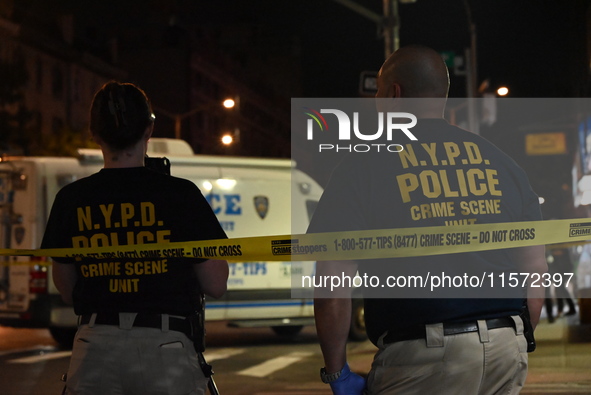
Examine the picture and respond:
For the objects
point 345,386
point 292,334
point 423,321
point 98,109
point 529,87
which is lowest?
Result: point 292,334

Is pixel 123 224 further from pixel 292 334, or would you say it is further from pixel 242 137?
pixel 242 137

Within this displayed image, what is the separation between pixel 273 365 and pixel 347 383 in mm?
8067

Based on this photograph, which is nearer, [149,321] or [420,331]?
[420,331]

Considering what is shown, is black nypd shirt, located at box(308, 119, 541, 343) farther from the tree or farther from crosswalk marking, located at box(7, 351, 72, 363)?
the tree

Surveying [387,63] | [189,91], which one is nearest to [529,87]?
[189,91]

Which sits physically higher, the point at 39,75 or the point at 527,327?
the point at 39,75

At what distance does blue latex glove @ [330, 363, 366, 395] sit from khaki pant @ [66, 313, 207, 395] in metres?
0.48

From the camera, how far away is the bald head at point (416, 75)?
3.17 metres

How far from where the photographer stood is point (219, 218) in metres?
12.9

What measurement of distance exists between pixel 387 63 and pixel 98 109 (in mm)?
981

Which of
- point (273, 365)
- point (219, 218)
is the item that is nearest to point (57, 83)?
point (219, 218)

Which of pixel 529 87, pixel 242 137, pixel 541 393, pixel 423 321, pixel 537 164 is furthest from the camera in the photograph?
pixel 242 137

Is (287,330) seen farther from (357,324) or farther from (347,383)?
(347,383)

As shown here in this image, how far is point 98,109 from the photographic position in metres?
3.32
